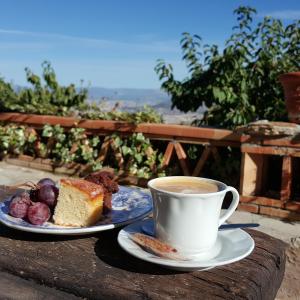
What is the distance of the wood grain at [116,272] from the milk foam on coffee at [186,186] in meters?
0.17

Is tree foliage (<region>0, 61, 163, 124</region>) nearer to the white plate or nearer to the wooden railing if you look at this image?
the wooden railing


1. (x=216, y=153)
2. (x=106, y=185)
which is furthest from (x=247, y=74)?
(x=106, y=185)

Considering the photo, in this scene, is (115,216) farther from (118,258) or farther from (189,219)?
(189,219)

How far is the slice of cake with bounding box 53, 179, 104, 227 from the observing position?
1.09 m

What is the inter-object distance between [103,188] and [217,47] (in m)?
3.46

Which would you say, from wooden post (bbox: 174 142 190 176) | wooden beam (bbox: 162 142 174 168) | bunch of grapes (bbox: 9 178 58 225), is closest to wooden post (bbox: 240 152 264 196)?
wooden post (bbox: 174 142 190 176)

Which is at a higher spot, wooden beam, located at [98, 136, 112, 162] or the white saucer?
the white saucer

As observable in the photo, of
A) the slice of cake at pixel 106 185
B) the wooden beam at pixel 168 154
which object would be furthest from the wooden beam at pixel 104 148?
the slice of cake at pixel 106 185

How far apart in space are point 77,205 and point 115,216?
0.12 m

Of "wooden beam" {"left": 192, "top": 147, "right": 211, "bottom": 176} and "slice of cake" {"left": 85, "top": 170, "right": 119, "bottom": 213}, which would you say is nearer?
"slice of cake" {"left": 85, "top": 170, "right": 119, "bottom": 213}

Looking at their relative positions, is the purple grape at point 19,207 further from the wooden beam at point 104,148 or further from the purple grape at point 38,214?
the wooden beam at point 104,148

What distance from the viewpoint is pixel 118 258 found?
978mm

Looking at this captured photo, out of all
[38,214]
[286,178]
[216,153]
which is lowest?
[286,178]

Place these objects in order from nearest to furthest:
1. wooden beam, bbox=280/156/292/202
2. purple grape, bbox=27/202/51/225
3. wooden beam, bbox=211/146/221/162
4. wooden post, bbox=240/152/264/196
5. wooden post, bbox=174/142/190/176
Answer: purple grape, bbox=27/202/51/225
wooden beam, bbox=280/156/292/202
wooden post, bbox=240/152/264/196
wooden beam, bbox=211/146/221/162
wooden post, bbox=174/142/190/176
